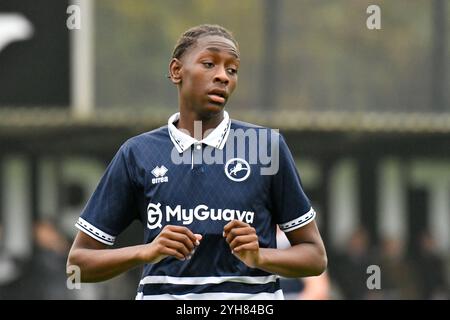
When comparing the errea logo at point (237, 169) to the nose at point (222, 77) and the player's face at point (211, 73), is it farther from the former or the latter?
the nose at point (222, 77)

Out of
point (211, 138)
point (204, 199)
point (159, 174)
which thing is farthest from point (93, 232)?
point (211, 138)

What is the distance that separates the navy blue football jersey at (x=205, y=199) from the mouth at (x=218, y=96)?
0.57 feet

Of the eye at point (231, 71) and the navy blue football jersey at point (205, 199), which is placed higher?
the eye at point (231, 71)

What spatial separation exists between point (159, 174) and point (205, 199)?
0.24 metres

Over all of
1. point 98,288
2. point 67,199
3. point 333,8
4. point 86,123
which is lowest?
point 98,288

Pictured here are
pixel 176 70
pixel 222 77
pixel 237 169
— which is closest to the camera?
pixel 222 77

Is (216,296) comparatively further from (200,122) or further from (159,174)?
(200,122)

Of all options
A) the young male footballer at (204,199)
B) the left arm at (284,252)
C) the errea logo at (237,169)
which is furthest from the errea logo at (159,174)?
the left arm at (284,252)

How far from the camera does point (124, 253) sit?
5262 mm

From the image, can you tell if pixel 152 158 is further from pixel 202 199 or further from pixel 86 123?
pixel 86 123

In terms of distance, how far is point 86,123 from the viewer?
51.2ft

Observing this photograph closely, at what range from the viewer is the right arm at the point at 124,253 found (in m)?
4.97

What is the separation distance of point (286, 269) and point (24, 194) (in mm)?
10990
